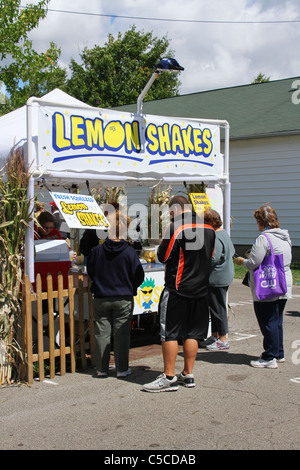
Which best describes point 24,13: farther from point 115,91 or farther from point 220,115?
point 115,91

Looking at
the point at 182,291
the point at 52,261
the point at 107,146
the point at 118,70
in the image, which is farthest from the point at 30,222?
the point at 118,70

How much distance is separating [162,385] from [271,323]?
4.82ft

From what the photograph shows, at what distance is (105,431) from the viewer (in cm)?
435

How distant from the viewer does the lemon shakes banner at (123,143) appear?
19.9ft

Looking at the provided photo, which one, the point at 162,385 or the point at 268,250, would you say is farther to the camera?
the point at 268,250

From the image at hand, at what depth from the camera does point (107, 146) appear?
6582 millimetres

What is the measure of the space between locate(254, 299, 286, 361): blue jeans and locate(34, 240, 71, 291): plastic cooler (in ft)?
7.47

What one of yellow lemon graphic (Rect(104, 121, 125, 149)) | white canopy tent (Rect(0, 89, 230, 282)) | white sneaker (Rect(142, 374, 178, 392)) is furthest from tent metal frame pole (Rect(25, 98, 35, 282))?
white sneaker (Rect(142, 374, 178, 392))

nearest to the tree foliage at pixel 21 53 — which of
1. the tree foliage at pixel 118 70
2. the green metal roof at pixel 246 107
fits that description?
the green metal roof at pixel 246 107

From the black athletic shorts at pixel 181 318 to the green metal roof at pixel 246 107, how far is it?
11612mm

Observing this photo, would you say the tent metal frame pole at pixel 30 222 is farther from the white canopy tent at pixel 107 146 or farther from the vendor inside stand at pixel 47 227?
the vendor inside stand at pixel 47 227

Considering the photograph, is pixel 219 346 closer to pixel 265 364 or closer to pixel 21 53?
pixel 265 364

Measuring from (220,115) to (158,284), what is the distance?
12634 mm
